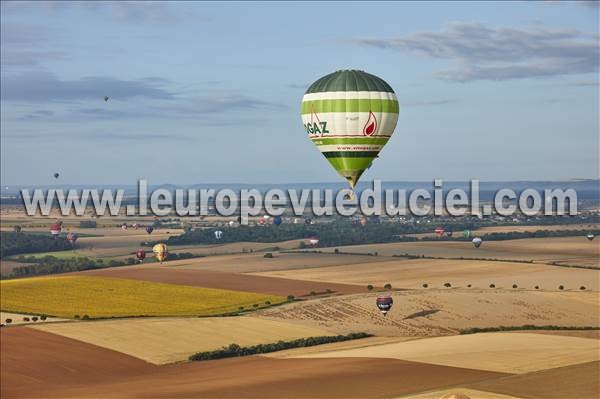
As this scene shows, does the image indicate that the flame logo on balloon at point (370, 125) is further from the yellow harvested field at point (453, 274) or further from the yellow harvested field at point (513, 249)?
the yellow harvested field at point (513, 249)

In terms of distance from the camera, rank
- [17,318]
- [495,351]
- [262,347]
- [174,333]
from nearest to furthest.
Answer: [495,351] < [262,347] < [174,333] < [17,318]

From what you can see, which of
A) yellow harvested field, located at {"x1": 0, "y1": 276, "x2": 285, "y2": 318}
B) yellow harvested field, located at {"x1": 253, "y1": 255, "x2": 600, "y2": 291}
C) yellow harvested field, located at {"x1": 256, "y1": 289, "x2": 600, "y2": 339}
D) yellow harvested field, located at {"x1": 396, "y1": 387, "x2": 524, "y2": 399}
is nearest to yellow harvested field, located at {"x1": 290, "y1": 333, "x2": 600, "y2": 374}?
yellow harvested field, located at {"x1": 256, "y1": 289, "x2": 600, "y2": 339}

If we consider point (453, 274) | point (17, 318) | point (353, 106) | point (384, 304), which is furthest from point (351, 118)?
point (453, 274)

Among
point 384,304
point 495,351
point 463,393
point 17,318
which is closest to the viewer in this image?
point 463,393

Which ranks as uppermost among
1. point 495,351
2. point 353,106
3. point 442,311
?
point 353,106

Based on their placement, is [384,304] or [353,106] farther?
[384,304]

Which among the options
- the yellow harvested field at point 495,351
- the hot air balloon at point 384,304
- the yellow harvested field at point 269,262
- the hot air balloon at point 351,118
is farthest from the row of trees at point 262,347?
the yellow harvested field at point 269,262

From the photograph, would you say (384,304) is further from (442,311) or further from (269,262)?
(269,262)
